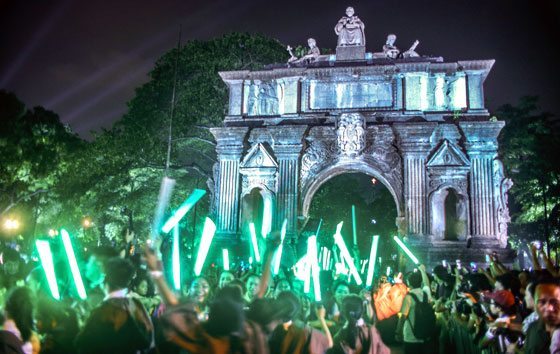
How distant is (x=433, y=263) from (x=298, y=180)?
22.7 ft

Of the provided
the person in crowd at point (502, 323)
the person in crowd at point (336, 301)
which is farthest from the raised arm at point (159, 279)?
the person in crowd at point (502, 323)

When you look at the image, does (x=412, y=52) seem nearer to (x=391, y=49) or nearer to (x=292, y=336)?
(x=391, y=49)

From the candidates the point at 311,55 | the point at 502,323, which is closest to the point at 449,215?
the point at 311,55

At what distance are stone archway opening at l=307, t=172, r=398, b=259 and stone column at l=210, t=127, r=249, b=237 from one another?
17883 millimetres

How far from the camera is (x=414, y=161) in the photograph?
22.9 metres

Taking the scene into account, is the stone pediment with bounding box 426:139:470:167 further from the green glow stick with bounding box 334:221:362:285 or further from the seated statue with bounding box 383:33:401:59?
the green glow stick with bounding box 334:221:362:285

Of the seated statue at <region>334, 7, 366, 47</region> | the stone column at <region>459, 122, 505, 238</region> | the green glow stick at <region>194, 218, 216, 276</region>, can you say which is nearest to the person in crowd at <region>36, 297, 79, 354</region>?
the green glow stick at <region>194, 218, 216, 276</region>

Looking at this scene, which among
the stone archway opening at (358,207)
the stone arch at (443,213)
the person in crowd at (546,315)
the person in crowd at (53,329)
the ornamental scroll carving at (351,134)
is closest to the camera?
the person in crowd at (546,315)

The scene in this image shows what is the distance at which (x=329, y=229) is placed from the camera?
139ft

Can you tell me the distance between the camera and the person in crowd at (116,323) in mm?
4664

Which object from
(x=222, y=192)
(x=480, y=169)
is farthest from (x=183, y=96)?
(x=480, y=169)

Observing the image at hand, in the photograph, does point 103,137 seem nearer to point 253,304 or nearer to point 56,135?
point 56,135

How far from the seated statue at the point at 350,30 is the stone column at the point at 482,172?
6506 millimetres

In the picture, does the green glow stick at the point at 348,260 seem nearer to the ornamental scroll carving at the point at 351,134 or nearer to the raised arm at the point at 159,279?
the raised arm at the point at 159,279
